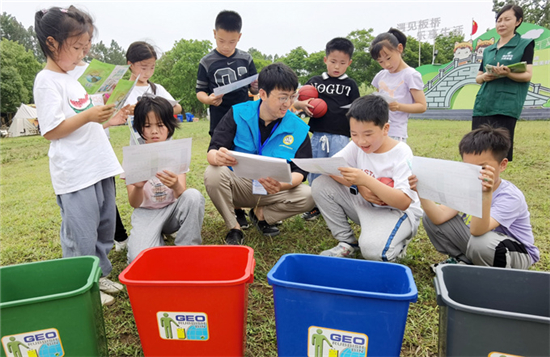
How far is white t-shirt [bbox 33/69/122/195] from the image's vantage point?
1719 millimetres

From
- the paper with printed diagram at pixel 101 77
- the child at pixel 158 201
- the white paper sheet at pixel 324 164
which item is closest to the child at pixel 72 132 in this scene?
the paper with printed diagram at pixel 101 77

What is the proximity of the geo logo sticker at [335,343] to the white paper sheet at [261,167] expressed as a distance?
1.00 m

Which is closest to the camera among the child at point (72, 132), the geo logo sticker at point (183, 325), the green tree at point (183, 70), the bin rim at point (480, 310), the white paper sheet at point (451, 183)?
the bin rim at point (480, 310)

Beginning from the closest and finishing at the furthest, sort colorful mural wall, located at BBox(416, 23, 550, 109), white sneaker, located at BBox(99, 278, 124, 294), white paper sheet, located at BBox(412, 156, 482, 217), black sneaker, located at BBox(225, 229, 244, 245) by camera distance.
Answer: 1. white paper sheet, located at BBox(412, 156, 482, 217)
2. white sneaker, located at BBox(99, 278, 124, 294)
3. black sneaker, located at BBox(225, 229, 244, 245)
4. colorful mural wall, located at BBox(416, 23, 550, 109)

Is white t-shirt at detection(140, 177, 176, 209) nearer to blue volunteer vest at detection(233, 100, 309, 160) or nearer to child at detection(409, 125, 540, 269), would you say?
blue volunteer vest at detection(233, 100, 309, 160)

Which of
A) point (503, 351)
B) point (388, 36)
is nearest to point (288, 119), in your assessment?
point (388, 36)

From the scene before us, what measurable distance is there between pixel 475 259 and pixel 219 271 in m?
1.37

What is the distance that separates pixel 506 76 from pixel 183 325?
3700mm

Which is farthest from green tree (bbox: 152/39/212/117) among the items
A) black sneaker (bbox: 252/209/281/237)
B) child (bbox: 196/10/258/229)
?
black sneaker (bbox: 252/209/281/237)

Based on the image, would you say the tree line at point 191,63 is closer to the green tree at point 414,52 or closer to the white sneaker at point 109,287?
the green tree at point 414,52

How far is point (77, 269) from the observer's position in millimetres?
1511

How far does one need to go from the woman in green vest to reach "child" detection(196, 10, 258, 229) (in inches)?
94.0

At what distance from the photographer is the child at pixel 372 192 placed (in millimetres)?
1955

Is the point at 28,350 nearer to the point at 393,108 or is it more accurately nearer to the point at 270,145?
the point at 270,145
